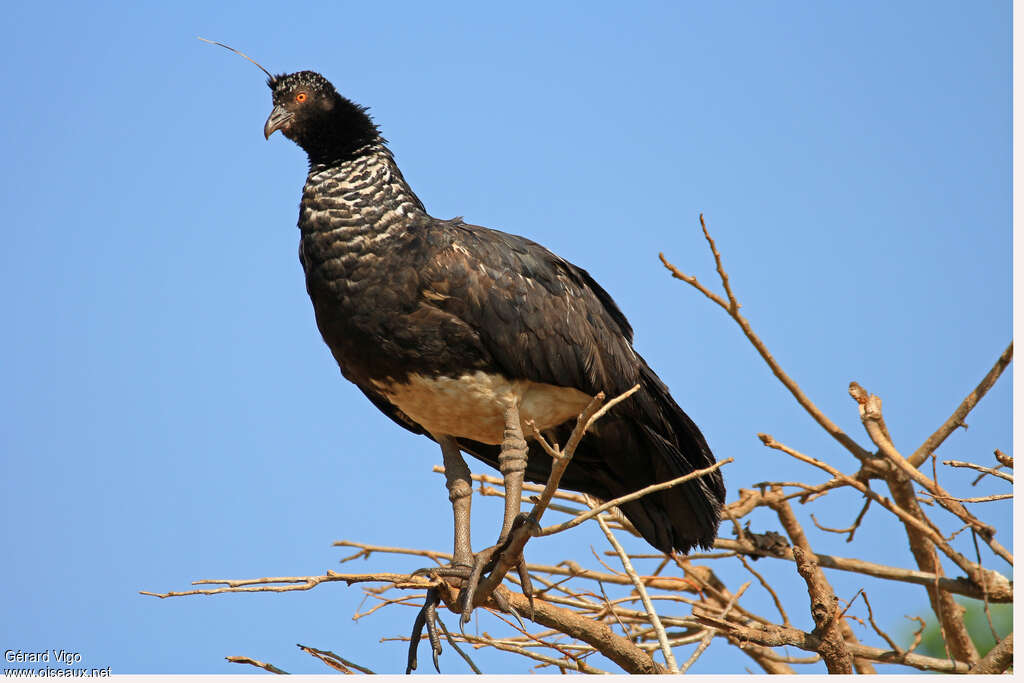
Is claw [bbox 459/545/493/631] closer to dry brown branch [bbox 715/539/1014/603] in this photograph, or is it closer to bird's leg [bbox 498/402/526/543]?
bird's leg [bbox 498/402/526/543]

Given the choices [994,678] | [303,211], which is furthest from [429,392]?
[994,678]

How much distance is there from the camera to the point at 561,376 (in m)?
4.29

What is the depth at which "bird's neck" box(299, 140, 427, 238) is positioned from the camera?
4270mm

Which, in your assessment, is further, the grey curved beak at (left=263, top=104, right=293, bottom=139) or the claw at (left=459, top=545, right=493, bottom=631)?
the grey curved beak at (left=263, top=104, right=293, bottom=139)

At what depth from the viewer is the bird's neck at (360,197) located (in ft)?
14.0

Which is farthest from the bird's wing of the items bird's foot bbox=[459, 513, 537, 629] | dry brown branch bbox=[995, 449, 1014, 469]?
dry brown branch bbox=[995, 449, 1014, 469]

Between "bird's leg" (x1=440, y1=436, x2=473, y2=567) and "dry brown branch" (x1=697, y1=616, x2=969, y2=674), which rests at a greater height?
"bird's leg" (x1=440, y1=436, x2=473, y2=567)

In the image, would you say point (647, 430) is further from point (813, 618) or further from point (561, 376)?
point (813, 618)

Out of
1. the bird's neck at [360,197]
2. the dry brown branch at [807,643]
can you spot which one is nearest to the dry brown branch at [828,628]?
the dry brown branch at [807,643]

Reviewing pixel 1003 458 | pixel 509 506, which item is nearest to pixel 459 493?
pixel 509 506

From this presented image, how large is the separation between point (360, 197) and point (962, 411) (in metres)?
2.27

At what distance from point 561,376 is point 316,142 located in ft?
4.36

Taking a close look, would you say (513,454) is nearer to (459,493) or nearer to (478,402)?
(478,402)

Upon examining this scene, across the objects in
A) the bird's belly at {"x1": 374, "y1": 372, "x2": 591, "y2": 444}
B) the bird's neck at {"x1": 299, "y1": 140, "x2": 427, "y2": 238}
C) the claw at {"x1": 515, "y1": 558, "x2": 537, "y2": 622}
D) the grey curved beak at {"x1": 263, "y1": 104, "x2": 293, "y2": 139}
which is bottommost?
the claw at {"x1": 515, "y1": 558, "x2": 537, "y2": 622}
